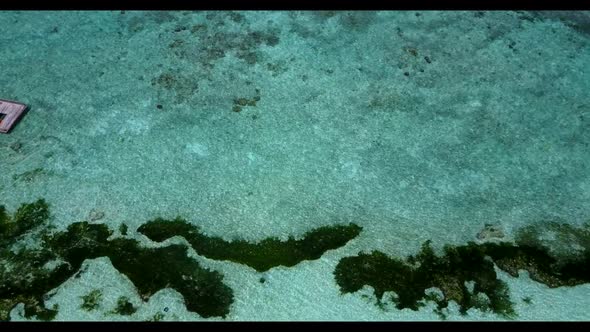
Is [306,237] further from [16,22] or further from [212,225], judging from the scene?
[16,22]

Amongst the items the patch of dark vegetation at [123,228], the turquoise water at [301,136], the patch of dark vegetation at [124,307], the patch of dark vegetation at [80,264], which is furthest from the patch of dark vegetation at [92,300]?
the patch of dark vegetation at [123,228]

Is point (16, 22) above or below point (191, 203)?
above

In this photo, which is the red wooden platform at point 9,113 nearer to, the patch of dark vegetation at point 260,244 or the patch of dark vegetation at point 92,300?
the patch of dark vegetation at point 260,244

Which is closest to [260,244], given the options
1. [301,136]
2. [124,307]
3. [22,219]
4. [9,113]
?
[124,307]

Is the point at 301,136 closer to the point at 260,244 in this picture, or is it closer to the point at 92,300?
the point at 260,244

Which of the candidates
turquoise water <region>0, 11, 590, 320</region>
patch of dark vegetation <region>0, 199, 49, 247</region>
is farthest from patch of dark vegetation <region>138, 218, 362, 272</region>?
patch of dark vegetation <region>0, 199, 49, 247</region>

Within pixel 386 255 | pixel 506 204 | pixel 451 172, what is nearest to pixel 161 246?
pixel 386 255
